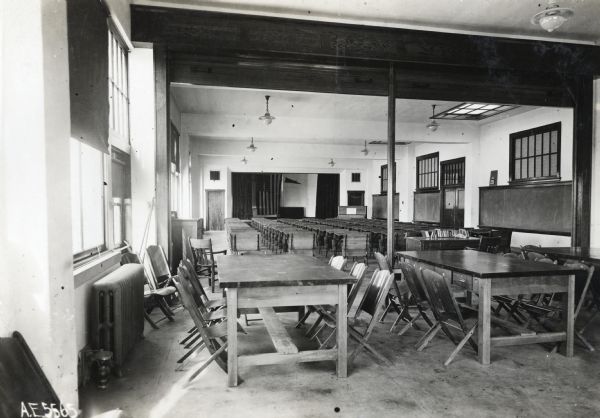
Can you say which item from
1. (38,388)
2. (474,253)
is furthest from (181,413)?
(474,253)

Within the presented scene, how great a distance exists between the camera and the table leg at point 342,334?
3.07 metres

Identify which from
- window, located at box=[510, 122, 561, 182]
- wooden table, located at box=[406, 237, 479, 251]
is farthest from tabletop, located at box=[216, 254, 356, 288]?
window, located at box=[510, 122, 561, 182]

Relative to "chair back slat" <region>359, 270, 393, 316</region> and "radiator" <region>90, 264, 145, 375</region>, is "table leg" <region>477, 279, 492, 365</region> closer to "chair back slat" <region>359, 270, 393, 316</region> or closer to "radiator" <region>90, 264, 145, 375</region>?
"chair back slat" <region>359, 270, 393, 316</region>

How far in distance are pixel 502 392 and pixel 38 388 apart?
2828 millimetres

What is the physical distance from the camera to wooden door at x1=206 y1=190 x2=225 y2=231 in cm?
1815

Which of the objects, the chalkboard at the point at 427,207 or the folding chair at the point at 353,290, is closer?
the folding chair at the point at 353,290

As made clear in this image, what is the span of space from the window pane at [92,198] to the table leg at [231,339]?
1.49 m

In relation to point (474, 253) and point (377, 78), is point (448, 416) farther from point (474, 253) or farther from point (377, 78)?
point (377, 78)

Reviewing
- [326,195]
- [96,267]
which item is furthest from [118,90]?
[326,195]

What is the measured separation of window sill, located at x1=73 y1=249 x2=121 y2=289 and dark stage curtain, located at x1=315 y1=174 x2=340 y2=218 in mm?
19385

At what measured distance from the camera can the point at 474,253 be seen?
15.0ft

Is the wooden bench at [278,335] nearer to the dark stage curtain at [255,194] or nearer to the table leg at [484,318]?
the table leg at [484,318]

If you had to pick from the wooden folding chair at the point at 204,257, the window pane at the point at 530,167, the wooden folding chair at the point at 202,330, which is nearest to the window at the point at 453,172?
the window pane at the point at 530,167

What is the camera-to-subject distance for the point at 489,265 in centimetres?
365
